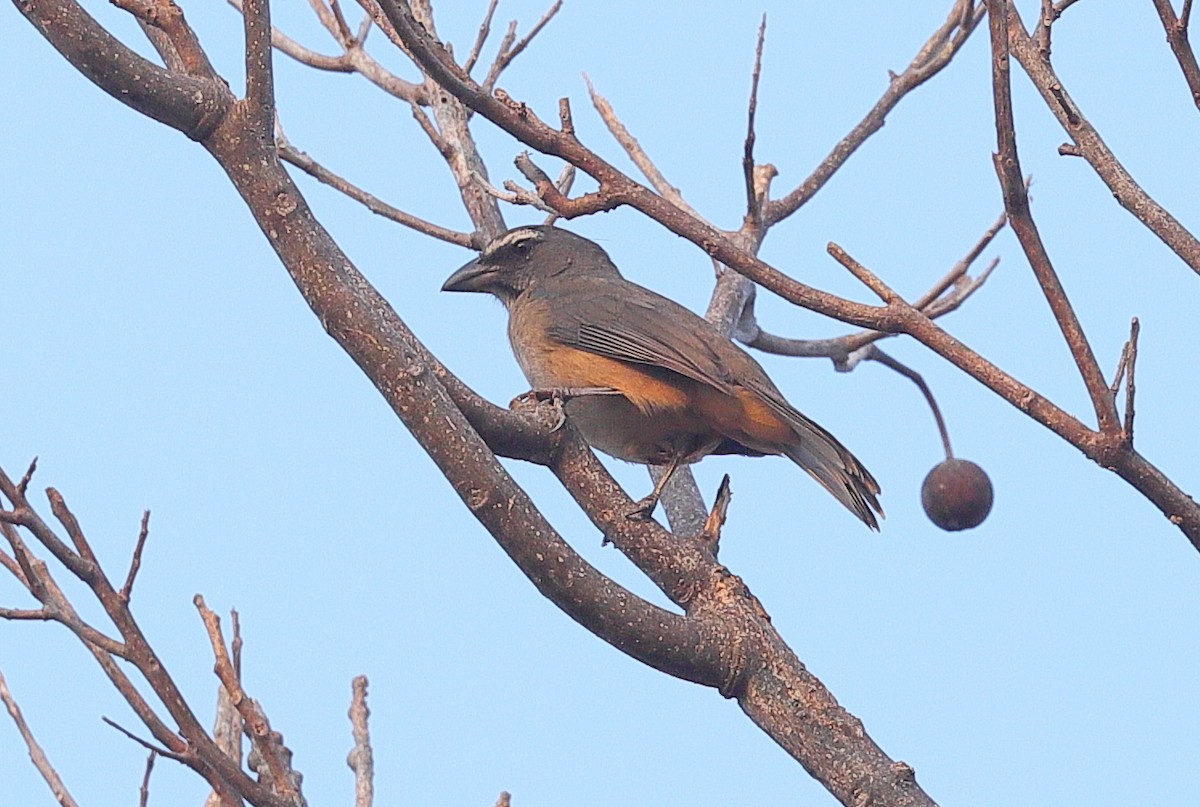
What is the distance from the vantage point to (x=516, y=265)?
6.76 metres

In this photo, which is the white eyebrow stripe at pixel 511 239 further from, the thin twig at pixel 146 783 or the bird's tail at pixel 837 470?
the thin twig at pixel 146 783

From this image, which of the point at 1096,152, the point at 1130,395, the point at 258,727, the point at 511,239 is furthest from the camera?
the point at 511,239

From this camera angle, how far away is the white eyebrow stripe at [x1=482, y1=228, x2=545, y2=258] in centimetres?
668

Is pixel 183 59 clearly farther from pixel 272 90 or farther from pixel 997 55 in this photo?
pixel 997 55

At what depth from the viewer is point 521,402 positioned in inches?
210

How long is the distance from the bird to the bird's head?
0.25 metres

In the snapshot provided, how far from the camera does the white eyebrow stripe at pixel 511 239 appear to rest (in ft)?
21.9

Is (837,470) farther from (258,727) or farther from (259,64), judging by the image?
(258,727)

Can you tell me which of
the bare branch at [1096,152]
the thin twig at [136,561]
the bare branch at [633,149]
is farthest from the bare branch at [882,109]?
the thin twig at [136,561]

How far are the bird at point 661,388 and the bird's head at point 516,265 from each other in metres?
0.25

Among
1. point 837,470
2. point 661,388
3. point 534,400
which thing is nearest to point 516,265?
point 661,388

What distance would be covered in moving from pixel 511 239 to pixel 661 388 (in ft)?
4.21

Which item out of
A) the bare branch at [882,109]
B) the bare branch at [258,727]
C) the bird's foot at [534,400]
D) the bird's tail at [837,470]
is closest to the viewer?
the bare branch at [258,727]

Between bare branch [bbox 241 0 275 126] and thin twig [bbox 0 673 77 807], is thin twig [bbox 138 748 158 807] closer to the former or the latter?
thin twig [bbox 0 673 77 807]
